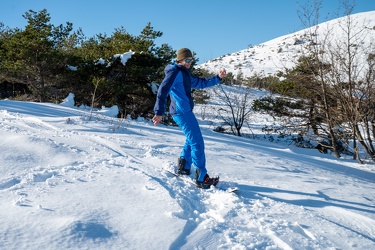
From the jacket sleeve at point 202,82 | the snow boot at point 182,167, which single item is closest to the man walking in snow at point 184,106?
the snow boot at point 182,167

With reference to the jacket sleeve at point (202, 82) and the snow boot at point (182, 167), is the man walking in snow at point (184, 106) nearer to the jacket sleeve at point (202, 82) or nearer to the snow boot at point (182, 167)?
the snow boot at point (182, 167)

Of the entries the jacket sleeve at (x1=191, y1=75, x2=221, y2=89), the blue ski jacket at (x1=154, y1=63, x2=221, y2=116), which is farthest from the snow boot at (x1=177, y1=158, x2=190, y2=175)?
the jacket sleeve at (x1=191, y1=75, x2=221, y2=89)

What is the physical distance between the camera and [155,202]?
2.49 metres

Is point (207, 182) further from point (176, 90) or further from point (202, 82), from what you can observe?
point (202, 82)

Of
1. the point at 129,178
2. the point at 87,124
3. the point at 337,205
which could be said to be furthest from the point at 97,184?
the point at 87,124

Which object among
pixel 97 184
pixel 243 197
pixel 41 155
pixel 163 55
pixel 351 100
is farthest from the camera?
pixel 163 55

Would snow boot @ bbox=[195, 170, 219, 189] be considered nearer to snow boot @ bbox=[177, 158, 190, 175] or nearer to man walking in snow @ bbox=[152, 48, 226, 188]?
man walking in snow @ bbox=[152, 48, 226, 188]

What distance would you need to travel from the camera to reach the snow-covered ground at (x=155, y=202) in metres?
1.89

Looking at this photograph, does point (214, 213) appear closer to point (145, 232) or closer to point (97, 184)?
point (145, 232)

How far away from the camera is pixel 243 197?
2922 millimetres

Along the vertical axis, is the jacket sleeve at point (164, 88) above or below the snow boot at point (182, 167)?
above

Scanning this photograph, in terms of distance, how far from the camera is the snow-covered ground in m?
1.89

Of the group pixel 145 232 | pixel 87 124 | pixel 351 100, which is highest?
pixel 351 100

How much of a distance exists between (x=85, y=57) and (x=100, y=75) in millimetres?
1053
